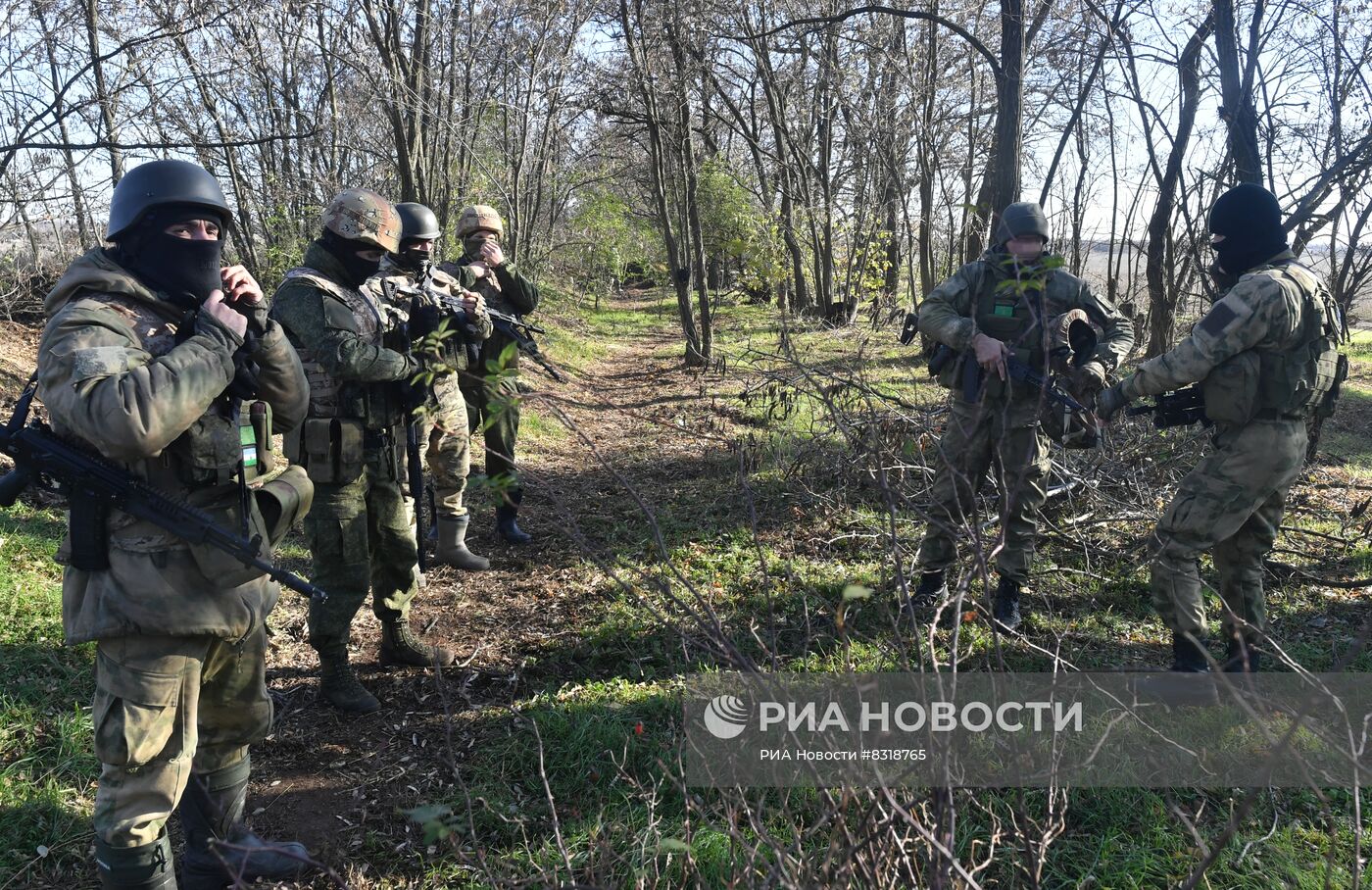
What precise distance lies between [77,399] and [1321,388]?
4.75 m

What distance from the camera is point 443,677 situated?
13.1ft

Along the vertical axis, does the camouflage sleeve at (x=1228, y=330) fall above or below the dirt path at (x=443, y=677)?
above

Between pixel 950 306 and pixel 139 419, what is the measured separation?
386cm

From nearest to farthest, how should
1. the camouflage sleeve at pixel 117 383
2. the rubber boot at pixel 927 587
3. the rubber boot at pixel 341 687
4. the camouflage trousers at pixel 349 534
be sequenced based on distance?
the camouflage sleeve at pixel 117 383 < the camouflage trousers at pixel 349 534 < the rubber boot at pixel 341 687 < the rubber boot at pixel 927 587

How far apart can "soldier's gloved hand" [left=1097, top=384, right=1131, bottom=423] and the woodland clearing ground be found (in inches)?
41.6

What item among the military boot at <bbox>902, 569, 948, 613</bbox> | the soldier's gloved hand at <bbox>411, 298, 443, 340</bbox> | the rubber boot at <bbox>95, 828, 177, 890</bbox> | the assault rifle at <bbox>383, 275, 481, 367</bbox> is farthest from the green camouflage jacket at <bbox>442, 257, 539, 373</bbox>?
the rubber boot at <bbox>95, 828, 177, 890</bbox>

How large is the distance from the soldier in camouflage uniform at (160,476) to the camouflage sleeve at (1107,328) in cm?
394

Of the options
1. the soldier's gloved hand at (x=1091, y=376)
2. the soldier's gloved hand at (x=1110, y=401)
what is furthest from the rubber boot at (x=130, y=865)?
the soldier's gloved hand at (x=1091, y=376)

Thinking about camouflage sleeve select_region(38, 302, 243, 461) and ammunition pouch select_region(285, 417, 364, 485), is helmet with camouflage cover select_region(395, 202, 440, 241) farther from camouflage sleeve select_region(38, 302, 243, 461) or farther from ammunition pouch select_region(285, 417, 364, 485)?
camouflage sleeve select_region(38, 302, 243, 461)

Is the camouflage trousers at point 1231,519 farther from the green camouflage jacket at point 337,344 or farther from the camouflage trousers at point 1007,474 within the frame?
the green camouflage jacket at point 337,344

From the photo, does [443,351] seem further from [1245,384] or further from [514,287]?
[1245,384]

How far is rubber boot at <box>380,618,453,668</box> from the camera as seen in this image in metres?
4.13

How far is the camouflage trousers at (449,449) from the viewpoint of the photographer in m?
5.17

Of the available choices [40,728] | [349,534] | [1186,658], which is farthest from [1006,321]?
[40,728]
